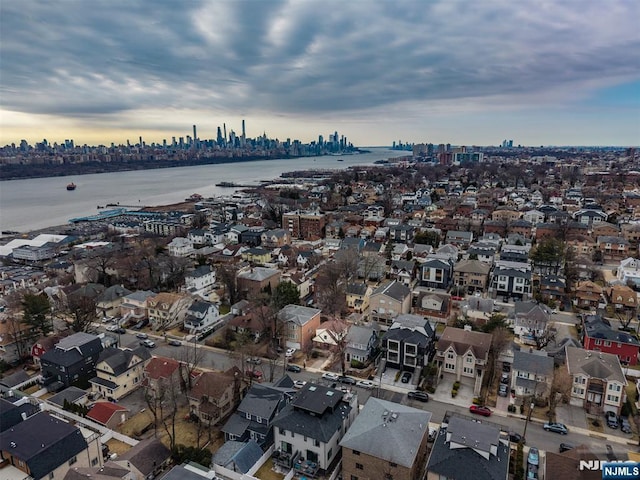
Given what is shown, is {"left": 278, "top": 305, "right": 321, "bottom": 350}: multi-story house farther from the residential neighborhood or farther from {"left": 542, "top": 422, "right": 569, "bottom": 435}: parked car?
{"left": 542, "top": 422, "right": 569, "bottom": 435}: parked car

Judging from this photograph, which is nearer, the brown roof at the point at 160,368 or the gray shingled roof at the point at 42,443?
the gray shingled roof at the point at 42,443

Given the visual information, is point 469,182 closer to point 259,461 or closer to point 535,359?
point 535,359

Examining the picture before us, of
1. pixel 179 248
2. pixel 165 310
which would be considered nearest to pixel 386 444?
pixel 165 310

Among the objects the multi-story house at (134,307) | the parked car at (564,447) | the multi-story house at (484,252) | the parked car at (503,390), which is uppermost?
the multi-story house at (484,252)

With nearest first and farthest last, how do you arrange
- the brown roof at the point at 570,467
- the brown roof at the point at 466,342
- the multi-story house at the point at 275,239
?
the brown roof at the point at 570,467 < the brown roof at the point at 466,342 < the multi-story house at the point at 275,239

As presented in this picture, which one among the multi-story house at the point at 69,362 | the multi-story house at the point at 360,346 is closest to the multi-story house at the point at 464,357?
the multi-story house at the point at 360,346

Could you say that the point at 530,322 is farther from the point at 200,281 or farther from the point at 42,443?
the point at 42,443

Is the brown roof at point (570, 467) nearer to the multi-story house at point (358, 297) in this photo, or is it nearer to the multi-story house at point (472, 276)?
the multi-story house at point (358, 297)
